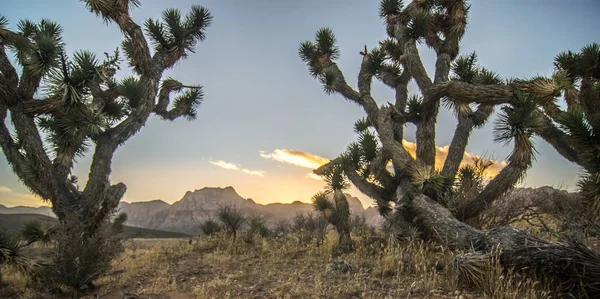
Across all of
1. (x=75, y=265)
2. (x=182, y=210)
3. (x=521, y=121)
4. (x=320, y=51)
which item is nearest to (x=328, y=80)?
(x=320, y=51)

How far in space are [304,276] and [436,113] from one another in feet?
22.2

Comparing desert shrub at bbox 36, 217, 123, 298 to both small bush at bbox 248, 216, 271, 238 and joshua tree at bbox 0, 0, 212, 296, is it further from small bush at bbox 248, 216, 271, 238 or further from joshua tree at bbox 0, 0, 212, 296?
small bush at bbox 248, 216, 271, 238

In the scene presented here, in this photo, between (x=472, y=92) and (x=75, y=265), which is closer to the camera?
(x=75, y=265)

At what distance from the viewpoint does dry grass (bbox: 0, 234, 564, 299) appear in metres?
4.78

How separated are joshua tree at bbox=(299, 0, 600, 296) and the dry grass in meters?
0.88

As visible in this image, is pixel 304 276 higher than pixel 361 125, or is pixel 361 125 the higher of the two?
pixel 361 125

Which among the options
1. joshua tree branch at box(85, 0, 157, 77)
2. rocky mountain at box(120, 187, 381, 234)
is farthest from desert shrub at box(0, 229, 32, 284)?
rocky mountain at box(120, 187, 381, 234)

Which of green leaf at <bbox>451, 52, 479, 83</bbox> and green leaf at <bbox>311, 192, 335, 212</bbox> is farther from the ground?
green leaf at <bbox>451, 52, 479, 83</bbox>

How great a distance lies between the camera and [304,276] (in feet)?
20.9

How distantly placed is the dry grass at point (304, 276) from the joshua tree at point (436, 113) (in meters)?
0.88

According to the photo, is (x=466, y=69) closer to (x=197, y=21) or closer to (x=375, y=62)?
(x=375, y=62)

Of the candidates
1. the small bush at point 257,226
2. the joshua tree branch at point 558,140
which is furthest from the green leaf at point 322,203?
the joshua tree branch at point 558,140

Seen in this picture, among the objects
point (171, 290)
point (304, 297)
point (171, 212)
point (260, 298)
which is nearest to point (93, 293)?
point (171, 290)

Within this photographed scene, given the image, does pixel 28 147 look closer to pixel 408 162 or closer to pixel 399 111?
pixel 408 162
